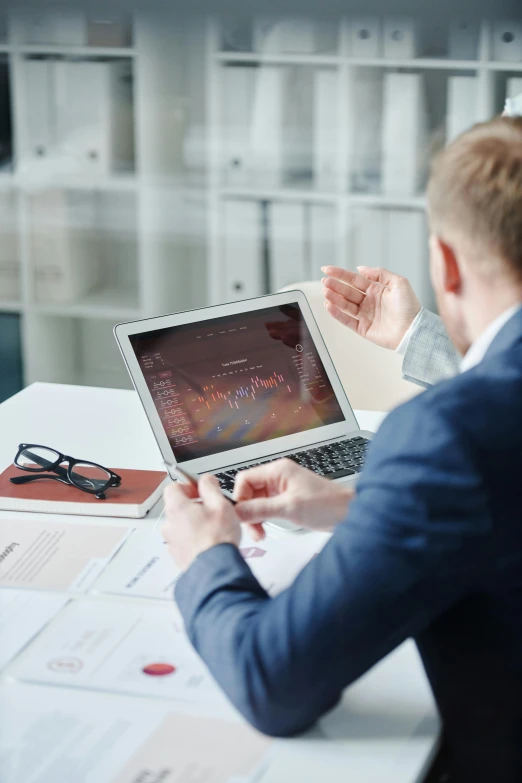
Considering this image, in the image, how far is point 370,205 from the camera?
3.13m

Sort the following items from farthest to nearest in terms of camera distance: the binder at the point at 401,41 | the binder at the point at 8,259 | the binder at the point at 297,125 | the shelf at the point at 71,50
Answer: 1. the binder at the point at 8,259
2. the shelf at the point at 71,50
3. the binder at the point at 297,125
4. the binder at the point at 401,41

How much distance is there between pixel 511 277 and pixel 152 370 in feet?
Result: 2.09

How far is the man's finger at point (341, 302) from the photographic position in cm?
154

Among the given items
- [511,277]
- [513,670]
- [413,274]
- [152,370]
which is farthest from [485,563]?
[413,274]

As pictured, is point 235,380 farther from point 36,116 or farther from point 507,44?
point 36,116

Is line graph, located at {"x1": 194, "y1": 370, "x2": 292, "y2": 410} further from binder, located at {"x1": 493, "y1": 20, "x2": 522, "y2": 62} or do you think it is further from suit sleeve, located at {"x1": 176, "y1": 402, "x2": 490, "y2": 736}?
binder, located at {"x1": 493, "y1": 20, "x2": 522, "y2": 62}

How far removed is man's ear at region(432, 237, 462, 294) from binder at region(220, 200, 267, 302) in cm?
243

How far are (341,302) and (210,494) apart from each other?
680 millimetres

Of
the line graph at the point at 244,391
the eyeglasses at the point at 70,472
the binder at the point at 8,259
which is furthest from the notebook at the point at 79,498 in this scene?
the binder at the point at 8,259

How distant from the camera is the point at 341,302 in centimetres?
155

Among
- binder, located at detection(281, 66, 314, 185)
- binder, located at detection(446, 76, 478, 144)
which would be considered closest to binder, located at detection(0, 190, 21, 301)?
binder, located at detection(281, 66, 314, 185)

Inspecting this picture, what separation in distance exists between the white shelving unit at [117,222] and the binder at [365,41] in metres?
0.56

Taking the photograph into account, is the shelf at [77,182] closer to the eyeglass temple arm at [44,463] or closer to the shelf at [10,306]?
the shelf at [10,306]

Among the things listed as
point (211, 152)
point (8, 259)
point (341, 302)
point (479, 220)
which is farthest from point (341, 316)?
point (8, 259)
